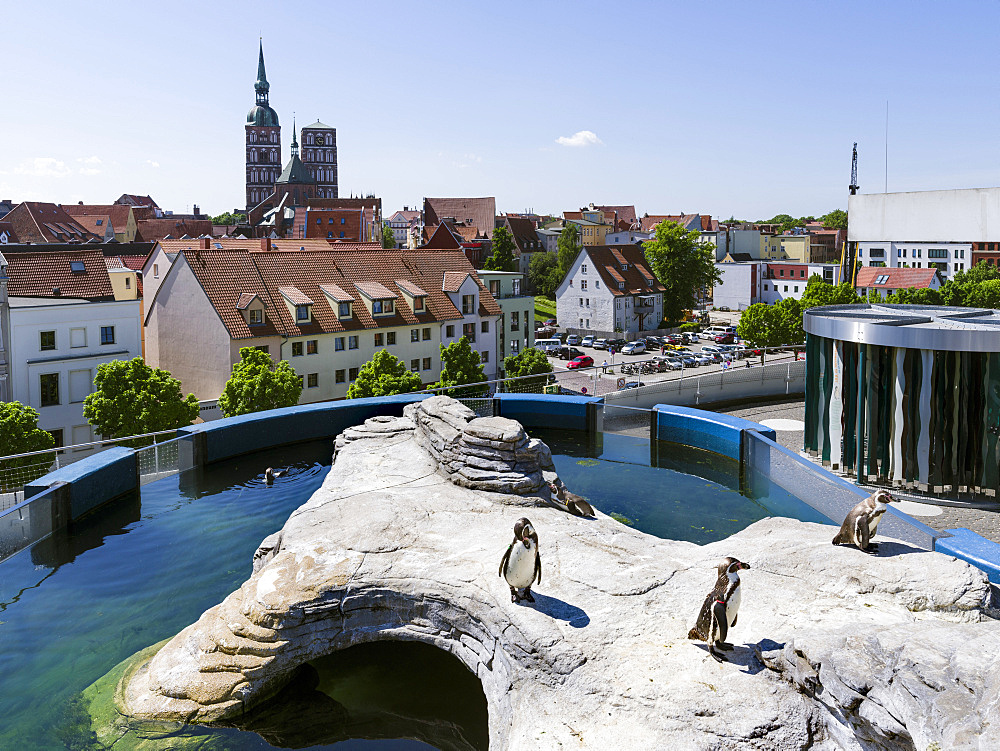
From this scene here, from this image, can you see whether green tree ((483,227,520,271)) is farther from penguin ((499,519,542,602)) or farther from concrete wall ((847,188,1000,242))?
penguin ((499,519,542,602))

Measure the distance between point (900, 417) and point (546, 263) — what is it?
3781 inches

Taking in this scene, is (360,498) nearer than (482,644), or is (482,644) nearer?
(482,644)

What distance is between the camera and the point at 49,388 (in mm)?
45719

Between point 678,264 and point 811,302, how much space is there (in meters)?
27.5

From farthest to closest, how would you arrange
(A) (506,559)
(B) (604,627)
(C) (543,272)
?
(C) (543,272) < (A) (506,559) < (B) (604,627)

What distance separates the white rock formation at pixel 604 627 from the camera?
32.1 feet

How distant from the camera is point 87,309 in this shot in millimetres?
47188

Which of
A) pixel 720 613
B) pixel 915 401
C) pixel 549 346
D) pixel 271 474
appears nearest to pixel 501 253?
pixel 549 346

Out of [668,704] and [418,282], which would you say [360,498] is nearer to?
[668,704]

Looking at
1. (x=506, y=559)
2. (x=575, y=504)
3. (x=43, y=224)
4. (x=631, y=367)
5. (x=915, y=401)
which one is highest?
(x=43, y=224)

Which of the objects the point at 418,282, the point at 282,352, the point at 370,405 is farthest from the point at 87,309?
the point at 370,405

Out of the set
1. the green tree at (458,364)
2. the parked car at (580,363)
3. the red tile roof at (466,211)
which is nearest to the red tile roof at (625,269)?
the parked car at (580,363)

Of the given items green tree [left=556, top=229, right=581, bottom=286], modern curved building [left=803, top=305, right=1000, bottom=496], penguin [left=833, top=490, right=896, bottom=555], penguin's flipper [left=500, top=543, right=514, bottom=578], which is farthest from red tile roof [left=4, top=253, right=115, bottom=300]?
green tree [left=556, top=229, right=581, bottom=286]

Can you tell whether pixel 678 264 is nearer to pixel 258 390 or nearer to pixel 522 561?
pixel 258 390
